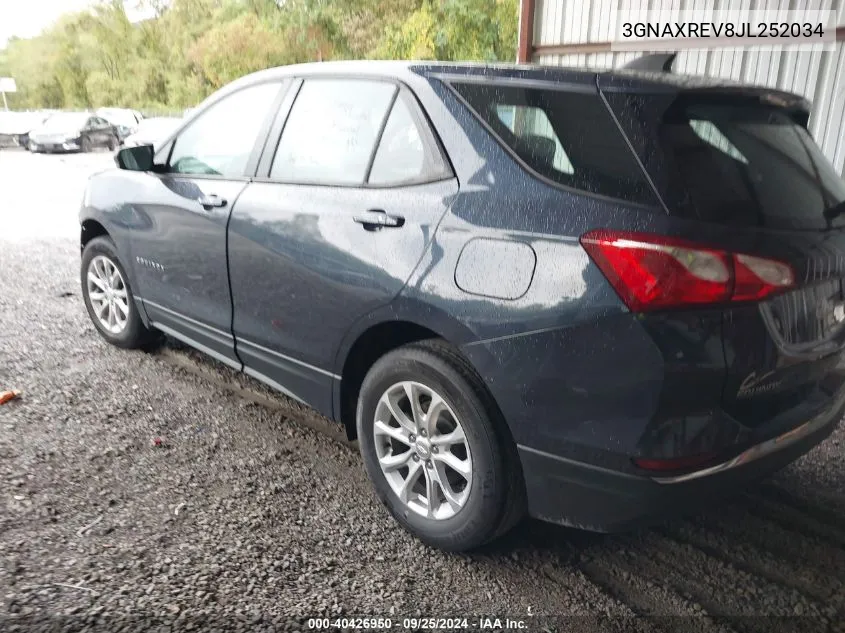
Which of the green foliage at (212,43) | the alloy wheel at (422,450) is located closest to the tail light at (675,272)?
the alloy wheel at (422,450)

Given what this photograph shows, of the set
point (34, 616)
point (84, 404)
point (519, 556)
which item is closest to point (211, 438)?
point (84, 404)

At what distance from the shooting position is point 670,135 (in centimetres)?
201

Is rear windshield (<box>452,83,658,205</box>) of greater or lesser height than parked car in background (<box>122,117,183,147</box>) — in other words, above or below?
above

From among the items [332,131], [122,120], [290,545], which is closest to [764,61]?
[332,131]

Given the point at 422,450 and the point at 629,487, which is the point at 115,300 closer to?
the point at 422,450

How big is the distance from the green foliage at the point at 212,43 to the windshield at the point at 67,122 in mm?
7690

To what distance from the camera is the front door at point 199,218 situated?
3.24 m

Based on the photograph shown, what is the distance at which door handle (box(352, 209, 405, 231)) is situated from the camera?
7.93 feet

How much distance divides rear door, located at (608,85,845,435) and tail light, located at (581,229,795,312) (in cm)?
4

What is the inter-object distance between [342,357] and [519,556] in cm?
104

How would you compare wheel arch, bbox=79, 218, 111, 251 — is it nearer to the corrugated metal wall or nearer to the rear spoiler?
the rear spoiler

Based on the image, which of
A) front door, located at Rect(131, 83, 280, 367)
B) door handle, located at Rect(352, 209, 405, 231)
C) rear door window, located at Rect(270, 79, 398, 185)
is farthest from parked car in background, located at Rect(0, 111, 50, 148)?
door handle, located at Rect(352, 209, 405, 231)

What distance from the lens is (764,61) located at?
6148 mm

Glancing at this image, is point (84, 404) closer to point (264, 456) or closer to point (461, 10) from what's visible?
point (264, 456)
